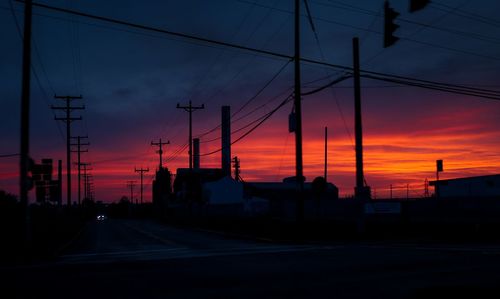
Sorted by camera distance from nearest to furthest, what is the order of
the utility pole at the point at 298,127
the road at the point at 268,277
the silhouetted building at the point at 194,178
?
the road at the point at 268,277 < the utility pole at the point at 298,127 < the silhouetted building at the point at 194,178

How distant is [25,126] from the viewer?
24.1 metres

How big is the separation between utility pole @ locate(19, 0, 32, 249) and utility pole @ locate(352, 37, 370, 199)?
589 inches

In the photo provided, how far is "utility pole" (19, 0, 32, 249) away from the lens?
76.4ft

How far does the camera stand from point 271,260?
760 inches

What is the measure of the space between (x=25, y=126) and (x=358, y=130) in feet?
50.2

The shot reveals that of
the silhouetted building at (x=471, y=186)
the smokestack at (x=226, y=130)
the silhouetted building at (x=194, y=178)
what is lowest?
the silhouetted building at (x=471, y=186)

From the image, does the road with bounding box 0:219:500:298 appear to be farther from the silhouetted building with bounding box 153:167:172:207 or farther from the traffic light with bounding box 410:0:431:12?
the silhouetted building with bounding box 153:167:172:207

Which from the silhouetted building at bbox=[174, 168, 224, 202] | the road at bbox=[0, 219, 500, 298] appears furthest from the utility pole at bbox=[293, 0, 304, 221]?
the silhouetted building at bbox=[174, 168, 224, 202]

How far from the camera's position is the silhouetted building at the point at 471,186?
65.8 meters

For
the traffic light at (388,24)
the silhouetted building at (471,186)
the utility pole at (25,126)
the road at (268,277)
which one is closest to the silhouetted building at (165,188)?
the silhouetted building at (471,186)

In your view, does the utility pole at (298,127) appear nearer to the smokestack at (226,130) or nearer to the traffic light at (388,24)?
the traffic light at (388,24)

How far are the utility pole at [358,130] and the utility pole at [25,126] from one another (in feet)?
49.1

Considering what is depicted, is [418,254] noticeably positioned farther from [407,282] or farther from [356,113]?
[356,113]

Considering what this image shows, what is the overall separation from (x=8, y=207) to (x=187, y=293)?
22.4m
